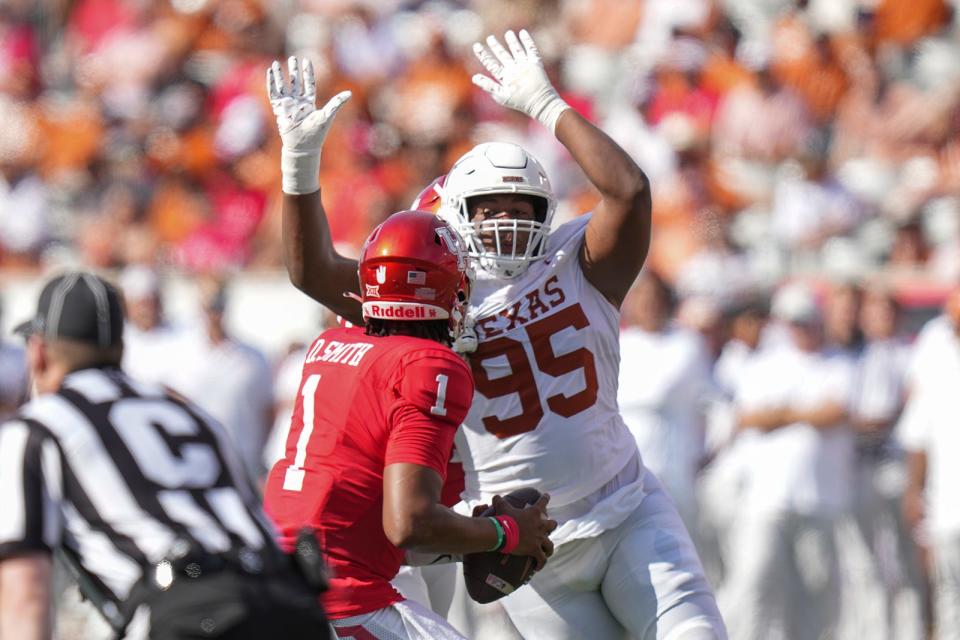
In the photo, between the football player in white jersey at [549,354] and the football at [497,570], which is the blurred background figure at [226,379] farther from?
the football at [497,570]

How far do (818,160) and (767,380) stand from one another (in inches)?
97.7

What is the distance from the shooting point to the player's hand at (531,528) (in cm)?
396

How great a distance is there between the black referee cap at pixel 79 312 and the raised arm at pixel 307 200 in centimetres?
129

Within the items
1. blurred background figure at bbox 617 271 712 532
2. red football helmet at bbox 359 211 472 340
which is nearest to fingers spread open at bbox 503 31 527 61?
red football helmet at bbox 359 211 472 340

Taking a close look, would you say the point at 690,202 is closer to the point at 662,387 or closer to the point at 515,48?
the point at 662,387

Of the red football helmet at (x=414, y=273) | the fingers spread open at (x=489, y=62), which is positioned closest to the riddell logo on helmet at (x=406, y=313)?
the red football helmet at (x=414, y=273)

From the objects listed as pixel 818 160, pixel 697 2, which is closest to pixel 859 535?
pixel 818 160

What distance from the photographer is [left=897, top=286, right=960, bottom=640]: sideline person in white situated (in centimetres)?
724

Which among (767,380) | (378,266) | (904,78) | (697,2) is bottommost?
(767,380)

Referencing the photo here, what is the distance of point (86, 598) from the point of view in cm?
341

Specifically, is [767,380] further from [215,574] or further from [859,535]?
[215,574]

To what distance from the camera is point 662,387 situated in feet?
27.5

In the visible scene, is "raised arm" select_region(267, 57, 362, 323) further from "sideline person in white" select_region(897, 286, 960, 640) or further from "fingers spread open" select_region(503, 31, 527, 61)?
"sideline person in white" select_region(897, 286, 960, 640)

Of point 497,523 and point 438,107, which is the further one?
point 438,107
